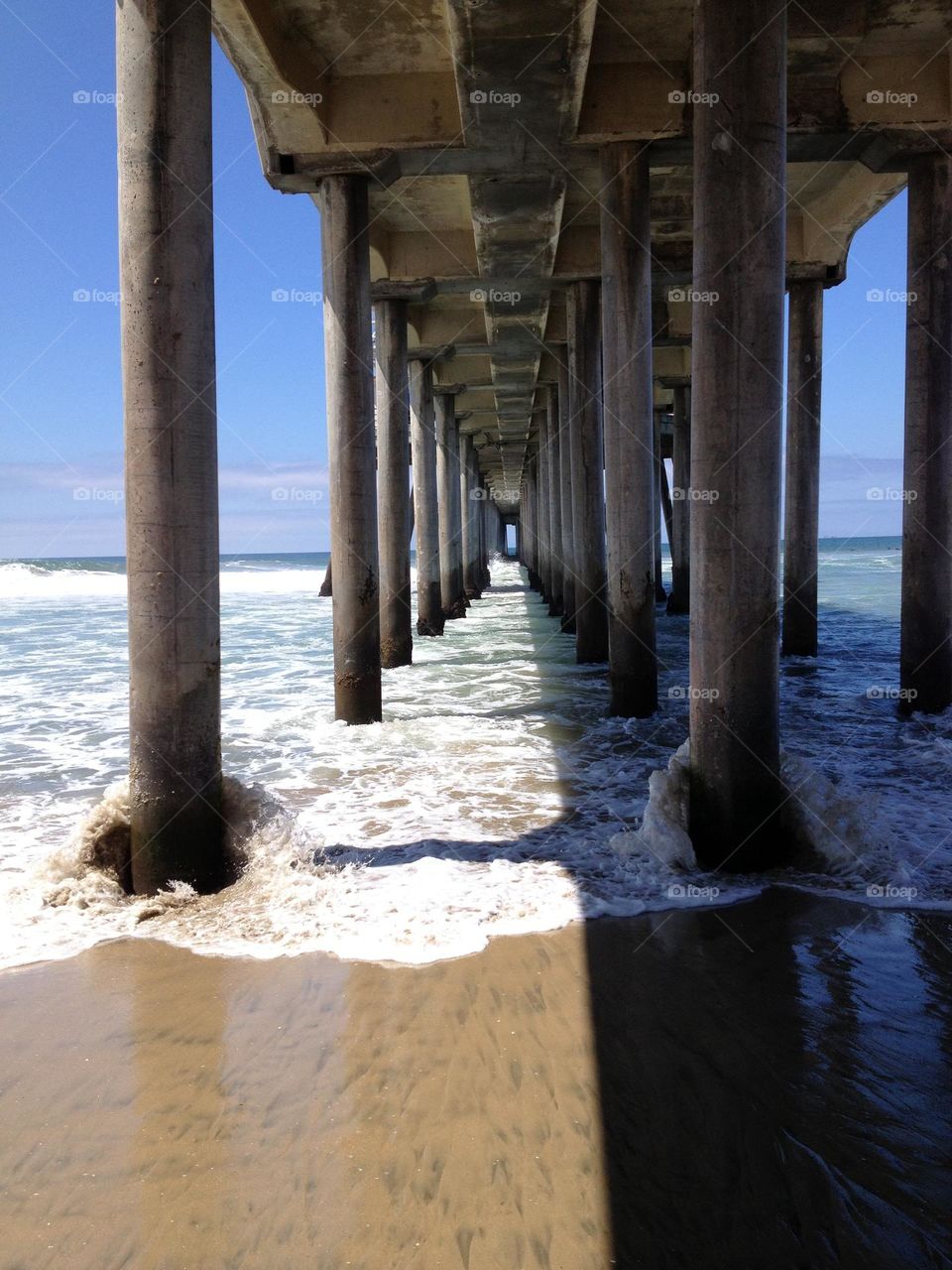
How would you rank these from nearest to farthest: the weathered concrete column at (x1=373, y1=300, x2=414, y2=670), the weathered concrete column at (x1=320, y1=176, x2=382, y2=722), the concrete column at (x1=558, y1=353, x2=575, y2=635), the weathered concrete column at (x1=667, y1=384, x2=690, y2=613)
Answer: the weathered concrete column at (x1=320, y1=176, x2=382, y2=722) < the weathered concrete column at (x1=373, y1=300, x2=414, y2=670) < the concrete column at (x1=558, y1=353, x2=575, y2=635) < the weathered concrete column at (x1=667, y1=384, x2=690, y2=613)

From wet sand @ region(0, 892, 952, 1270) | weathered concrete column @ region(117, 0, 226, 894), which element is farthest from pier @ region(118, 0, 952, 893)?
wet sand @ region(0, 892, 952, 1270)

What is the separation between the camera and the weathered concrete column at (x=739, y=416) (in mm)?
4246

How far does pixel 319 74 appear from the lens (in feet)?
25.3

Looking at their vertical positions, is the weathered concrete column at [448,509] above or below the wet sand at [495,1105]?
above

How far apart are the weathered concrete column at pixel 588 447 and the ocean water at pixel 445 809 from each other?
1208 millimetres

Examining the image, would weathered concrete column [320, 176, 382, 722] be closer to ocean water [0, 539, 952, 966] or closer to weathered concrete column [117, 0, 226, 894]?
ocean water [0, 539, 952, 966]

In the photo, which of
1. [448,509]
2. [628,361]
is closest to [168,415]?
[628,361]

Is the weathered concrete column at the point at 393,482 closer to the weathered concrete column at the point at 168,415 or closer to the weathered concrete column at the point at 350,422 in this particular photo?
the weathered concrete column at the point at 350,422

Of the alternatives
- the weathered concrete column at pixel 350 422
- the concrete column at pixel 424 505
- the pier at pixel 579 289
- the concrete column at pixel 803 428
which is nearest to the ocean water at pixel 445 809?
the pier at pixel 579 289

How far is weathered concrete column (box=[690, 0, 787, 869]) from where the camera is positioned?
425cm

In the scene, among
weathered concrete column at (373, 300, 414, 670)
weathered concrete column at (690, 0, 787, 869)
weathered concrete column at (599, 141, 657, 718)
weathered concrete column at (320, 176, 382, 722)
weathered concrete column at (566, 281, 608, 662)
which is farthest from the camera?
weathered concrete column at (373, 300, 414, 670)

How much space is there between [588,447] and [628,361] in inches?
146

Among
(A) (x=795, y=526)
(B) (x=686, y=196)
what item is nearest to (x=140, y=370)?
(B) (x=686, y=196)

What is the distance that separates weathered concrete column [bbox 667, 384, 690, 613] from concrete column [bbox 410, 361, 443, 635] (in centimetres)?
507
